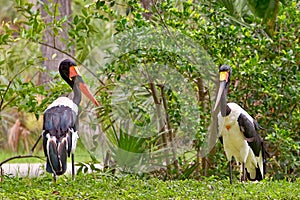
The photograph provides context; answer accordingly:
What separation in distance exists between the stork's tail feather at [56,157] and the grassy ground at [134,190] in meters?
0.11

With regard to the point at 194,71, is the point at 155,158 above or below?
below

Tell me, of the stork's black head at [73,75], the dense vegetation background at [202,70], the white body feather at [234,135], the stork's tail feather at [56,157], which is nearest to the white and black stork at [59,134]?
the stork's tail feather at [56,157]

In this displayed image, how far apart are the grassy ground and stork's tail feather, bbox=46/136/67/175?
11 cm

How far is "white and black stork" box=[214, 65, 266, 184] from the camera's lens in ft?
19.4

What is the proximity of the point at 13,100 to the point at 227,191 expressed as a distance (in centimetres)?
276

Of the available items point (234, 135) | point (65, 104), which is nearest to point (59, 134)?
point (65, 104)

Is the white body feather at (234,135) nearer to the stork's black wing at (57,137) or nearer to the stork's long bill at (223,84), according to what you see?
the stork's long bill at (223,84)

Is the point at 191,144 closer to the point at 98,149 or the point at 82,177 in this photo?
the point at 98,149

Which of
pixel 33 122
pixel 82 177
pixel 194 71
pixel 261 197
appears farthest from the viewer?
pixel 33 122

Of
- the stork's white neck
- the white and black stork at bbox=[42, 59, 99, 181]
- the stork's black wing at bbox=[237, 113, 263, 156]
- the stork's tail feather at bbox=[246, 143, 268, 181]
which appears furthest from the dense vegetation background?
the white and black stork at bbox=[42, 59, 99, 181]

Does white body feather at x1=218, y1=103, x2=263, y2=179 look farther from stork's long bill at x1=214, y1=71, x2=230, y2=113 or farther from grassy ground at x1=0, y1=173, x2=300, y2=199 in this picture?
grassy ground at x1=0, y1=173, x2=300, y2=199

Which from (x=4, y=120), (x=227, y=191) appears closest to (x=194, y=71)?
(x=227, y=191)

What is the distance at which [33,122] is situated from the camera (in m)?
14.3

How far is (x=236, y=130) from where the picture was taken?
602cm
